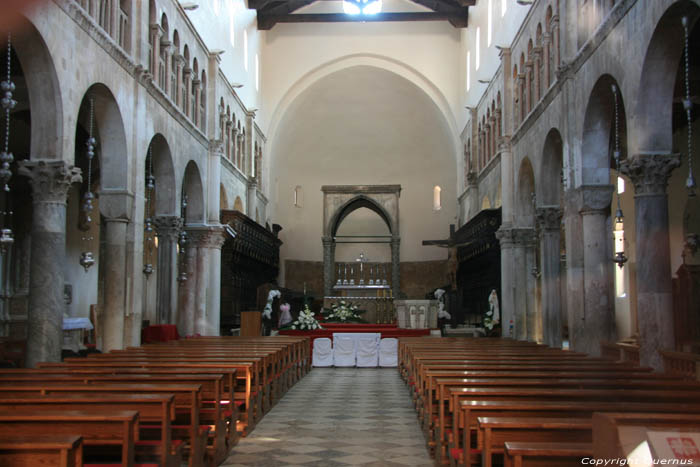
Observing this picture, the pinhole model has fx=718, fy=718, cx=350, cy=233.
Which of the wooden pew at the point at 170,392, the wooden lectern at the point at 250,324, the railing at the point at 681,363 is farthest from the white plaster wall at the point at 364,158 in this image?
the wooden pew at the point at 170,392

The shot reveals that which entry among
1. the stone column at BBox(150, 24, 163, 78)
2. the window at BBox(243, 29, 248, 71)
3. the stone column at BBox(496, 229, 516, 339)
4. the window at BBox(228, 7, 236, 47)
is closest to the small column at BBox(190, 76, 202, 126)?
the stone column at BBox(150, 24, 163, 78)

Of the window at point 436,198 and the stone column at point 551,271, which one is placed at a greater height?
the window at point 436,198

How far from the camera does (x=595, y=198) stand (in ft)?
50.9

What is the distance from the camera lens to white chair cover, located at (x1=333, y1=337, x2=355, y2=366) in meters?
21.2

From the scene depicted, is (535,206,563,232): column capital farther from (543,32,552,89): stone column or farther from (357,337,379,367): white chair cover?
(357,337,379,367): white chair cover

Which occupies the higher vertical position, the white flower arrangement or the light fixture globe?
the light fixture globe

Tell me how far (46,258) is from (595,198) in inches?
435

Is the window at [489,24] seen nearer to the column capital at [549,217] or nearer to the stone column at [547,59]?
the stone column at [547,59]

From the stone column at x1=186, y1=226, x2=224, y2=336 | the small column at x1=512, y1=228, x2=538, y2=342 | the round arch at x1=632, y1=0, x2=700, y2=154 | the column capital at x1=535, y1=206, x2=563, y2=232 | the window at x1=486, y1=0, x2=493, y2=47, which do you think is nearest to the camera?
the round arch at x1=632, y1=0, x2=700, y2=154

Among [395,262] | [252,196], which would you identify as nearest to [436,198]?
[395,262]

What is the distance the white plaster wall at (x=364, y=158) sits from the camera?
132 ft

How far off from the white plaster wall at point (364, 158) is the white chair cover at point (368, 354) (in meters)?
20.4

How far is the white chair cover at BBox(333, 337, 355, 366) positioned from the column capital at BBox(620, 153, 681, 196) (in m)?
10.9

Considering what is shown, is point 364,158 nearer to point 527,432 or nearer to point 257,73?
point 257,73
